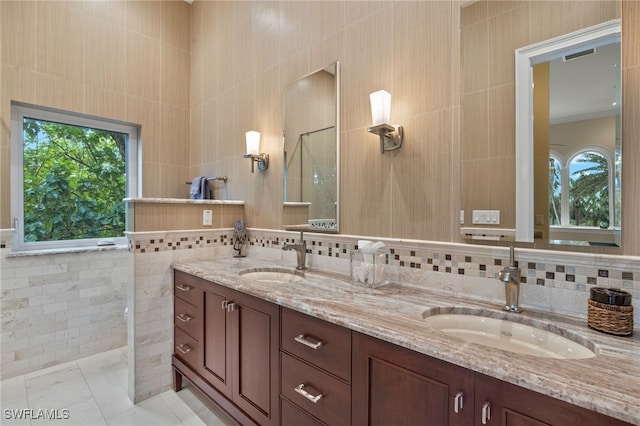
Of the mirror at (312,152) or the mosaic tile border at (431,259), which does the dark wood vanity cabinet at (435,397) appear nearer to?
the mosaic tile border at (431,259)

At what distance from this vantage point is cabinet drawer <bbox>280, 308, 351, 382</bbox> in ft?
3.52

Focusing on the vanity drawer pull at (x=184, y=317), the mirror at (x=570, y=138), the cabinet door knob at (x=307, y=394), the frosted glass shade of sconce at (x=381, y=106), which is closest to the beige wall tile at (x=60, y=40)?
the vanity drawer pull at (x=184, y=317)

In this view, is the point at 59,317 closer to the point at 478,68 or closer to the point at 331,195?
the point at 331,195

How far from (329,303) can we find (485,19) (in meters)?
1.36

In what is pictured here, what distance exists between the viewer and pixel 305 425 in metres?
1.21

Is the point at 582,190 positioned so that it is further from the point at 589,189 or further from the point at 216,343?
the point at 216,343

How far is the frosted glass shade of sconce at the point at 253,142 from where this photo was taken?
230cm

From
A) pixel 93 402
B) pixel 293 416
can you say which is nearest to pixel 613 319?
pixel 293 416

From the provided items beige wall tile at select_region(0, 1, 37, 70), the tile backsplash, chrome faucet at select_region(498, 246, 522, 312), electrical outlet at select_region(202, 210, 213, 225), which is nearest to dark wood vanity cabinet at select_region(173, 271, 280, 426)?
electrical outlet at select_region(202, 210, 213, 225)

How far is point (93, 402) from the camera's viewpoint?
1970mm

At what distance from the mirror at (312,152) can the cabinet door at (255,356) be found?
0.66 meters

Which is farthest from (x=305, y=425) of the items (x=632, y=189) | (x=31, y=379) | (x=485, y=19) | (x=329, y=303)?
(x=31, y=379)

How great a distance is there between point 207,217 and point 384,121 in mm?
1499

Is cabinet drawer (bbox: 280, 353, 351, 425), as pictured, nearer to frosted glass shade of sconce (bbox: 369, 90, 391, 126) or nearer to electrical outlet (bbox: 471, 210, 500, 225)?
electrical outlet (bbox: 471, 210, 500, 225)
